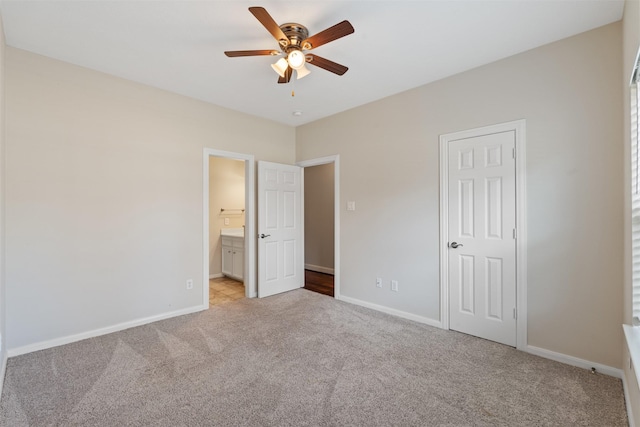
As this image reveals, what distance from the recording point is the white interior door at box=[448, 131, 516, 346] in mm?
2668

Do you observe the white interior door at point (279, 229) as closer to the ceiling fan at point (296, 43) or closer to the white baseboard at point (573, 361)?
the ceiling fan at point (296, 43)

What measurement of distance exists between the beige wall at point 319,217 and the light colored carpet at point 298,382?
2.95 metres

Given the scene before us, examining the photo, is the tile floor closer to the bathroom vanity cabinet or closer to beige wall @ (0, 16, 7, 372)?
the bathroom vanity cabinet

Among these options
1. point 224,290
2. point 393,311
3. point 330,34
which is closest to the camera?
point 330,34

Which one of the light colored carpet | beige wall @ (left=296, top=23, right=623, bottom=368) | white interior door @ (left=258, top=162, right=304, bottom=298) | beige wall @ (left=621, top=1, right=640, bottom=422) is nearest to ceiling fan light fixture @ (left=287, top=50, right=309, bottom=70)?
beige wall @ (left=296, top=23, right=623, bottom=368)

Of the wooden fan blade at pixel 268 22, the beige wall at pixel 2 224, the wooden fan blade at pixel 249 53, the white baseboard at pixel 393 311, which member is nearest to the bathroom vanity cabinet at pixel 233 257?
the white baseboard at pixel 393 311

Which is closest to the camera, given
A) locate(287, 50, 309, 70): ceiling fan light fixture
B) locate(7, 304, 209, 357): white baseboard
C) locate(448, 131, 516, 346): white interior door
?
locate(287, 50, 309, 70): ceiling fan light fixture

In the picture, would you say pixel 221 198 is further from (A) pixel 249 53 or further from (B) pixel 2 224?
(A) pixel 249 53

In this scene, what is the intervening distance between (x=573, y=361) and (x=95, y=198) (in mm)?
4508

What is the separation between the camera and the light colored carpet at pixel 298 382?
70.1 inches

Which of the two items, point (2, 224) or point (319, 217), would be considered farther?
point (319, 217)

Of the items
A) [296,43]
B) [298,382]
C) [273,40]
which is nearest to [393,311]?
[298,382]

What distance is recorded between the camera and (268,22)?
6.03 feet

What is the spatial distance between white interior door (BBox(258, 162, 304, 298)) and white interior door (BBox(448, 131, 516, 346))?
236 centimetres
